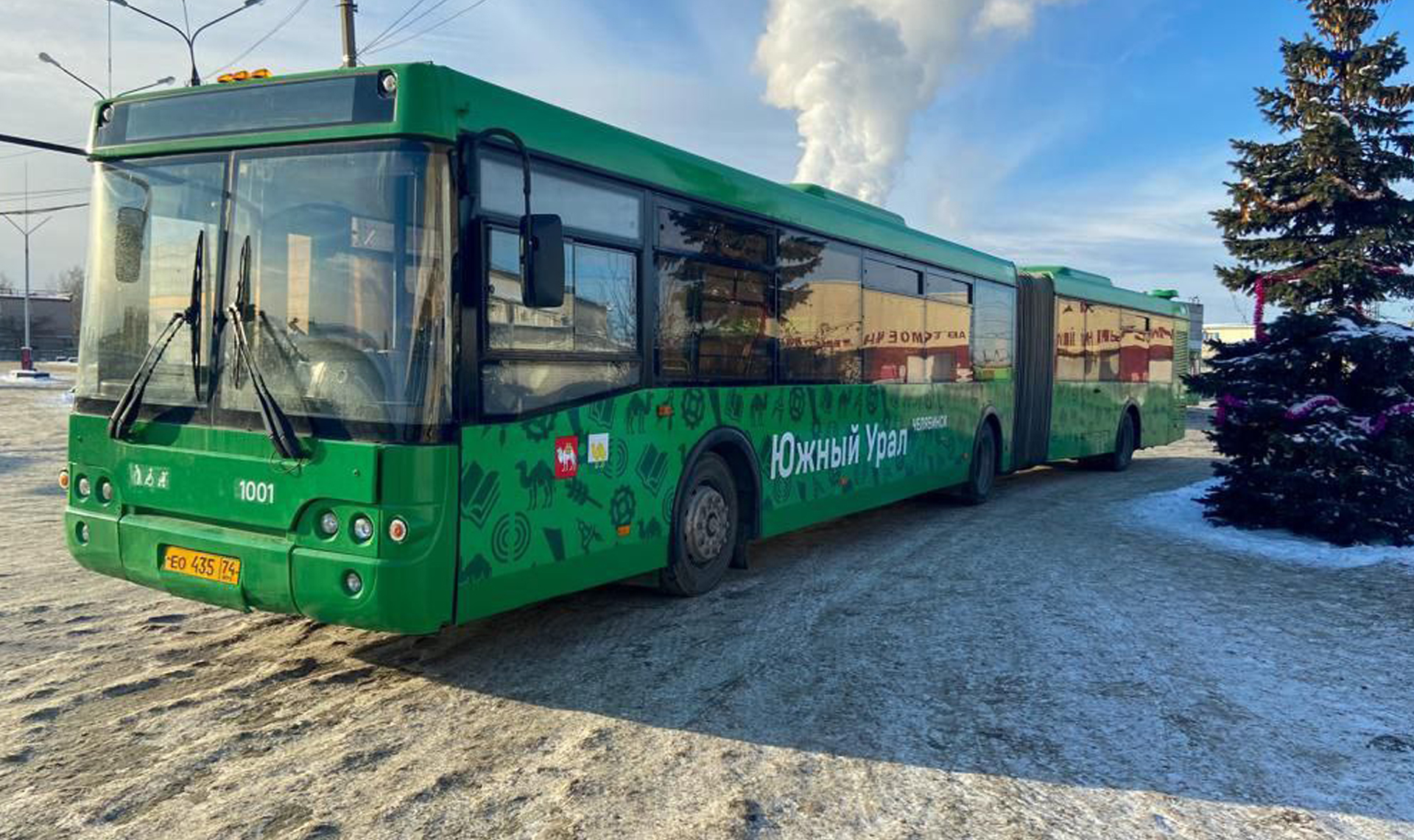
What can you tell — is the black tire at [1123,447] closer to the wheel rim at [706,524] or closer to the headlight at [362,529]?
the wheel rim at [706,524]

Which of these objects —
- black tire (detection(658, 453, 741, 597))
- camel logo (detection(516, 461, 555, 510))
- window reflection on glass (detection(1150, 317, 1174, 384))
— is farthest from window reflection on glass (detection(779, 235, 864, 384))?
window reflection on glass (detection(1150, 317, 1174, 384))

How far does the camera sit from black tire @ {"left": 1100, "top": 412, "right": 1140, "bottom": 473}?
664 inches

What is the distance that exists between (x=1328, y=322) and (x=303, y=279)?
9445 millimetres

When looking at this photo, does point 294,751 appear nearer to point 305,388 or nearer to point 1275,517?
point 305,388

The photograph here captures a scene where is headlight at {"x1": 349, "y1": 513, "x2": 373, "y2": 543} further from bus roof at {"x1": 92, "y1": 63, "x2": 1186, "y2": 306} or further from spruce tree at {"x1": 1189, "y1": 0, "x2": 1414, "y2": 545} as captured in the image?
spruce tree at {"x1": 1189, "y1": 0, "x2": 1414, "y2": 545}

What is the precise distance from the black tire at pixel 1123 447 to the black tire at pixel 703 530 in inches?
446

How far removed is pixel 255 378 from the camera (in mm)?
4875

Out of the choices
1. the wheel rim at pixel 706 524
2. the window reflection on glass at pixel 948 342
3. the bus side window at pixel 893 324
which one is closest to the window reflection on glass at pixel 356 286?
the wheel rim at pixel 706 524

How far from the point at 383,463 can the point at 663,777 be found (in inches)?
74.4

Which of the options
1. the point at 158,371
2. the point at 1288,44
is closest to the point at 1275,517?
the point at 1288,44

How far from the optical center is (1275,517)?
1021 cm

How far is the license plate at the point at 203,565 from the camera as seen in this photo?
4926 mm

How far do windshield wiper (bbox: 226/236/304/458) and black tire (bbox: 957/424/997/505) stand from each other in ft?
29.0

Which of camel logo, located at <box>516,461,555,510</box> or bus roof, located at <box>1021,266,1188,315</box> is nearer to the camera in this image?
camel logo, located at <box>516,461,555,510</box>
